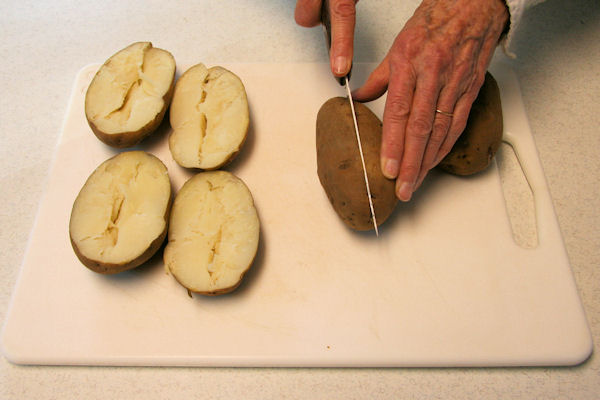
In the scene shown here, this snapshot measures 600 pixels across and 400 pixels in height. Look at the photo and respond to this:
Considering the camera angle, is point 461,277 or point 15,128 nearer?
point 461,277

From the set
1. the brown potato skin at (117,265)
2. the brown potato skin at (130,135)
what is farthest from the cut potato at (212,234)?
the brown potato skin at (130,135)

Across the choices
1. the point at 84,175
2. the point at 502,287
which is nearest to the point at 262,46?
the point at 84,175

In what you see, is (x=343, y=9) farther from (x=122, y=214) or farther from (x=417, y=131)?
(x=122, y=214)

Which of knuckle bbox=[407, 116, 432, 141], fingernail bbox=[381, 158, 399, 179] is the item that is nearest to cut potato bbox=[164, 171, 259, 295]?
fingernail bbox=[381, 158, 399, 179]

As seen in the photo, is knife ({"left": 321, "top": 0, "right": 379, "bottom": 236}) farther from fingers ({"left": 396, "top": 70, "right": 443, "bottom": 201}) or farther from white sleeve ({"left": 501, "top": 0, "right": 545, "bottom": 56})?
white sleeve ({"left": 501, "top": 0, "right": 545, "bottom": 56})

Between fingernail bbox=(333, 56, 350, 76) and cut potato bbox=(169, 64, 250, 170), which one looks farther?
cut potato bbox=(169, 64, 250, 170)

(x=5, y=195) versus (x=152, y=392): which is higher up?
(x=5, y=195)

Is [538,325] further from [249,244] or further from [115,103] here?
[115,103]
